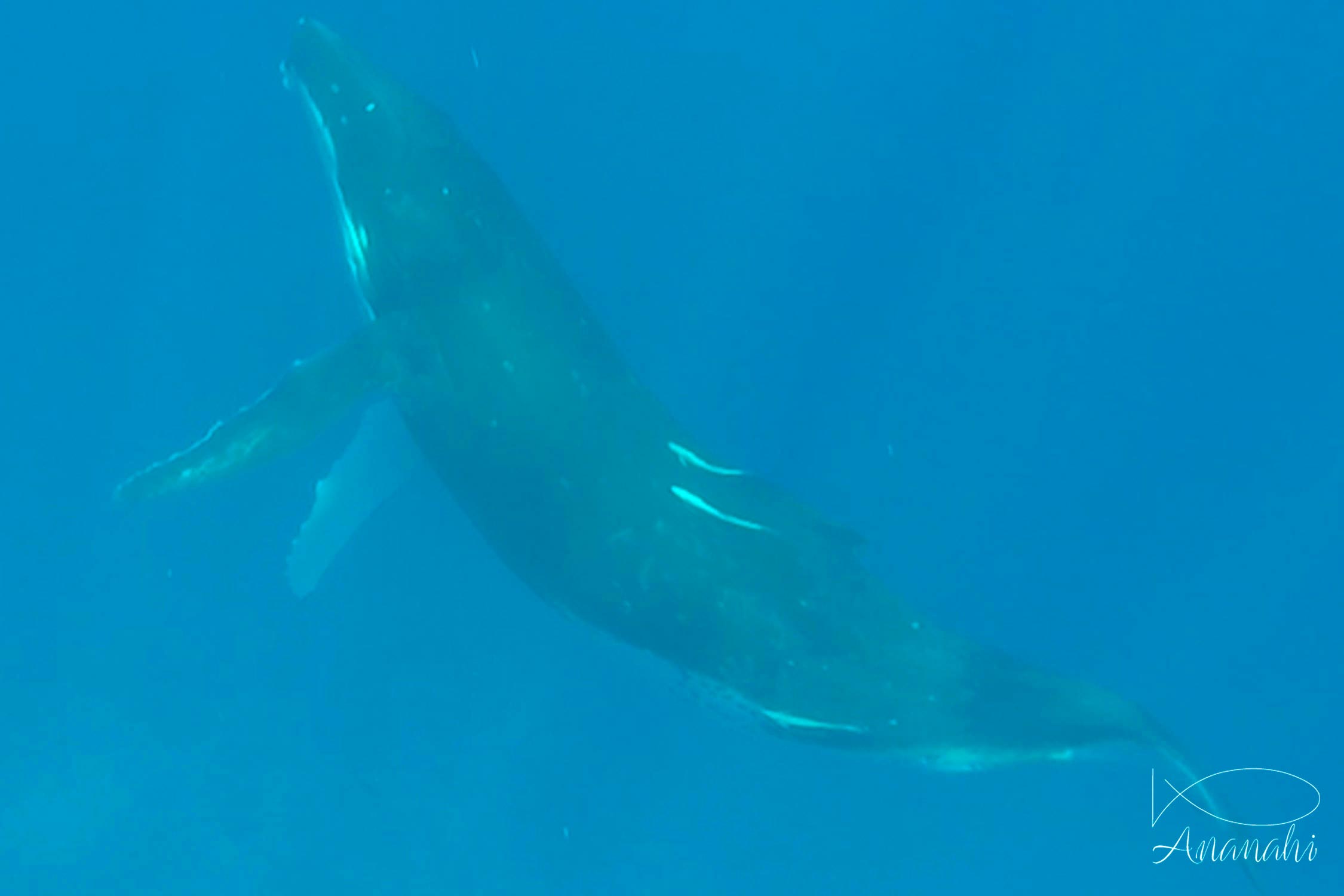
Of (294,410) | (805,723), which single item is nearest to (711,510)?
(805,723)

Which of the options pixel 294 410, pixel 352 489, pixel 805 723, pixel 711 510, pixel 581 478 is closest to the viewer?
pixel 805 723

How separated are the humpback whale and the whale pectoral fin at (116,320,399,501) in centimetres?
1

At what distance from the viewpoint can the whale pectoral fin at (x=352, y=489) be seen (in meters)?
9.88

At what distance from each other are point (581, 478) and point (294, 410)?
7.52 ft

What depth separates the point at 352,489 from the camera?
10141 mm

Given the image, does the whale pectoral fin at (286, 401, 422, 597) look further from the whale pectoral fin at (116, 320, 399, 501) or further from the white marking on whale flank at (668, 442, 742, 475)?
the white marking on whale flank at (668, 442, 742, 475)

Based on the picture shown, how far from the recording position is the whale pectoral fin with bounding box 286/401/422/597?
32.4ft

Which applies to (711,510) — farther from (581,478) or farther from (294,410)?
(294,410)

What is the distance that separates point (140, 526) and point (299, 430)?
421 cm

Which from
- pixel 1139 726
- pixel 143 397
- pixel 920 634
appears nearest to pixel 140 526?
pixel 143 397

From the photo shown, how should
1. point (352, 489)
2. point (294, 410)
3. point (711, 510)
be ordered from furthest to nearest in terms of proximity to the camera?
1. point (352, 489)
2. point (294, 410)
3. point (711, 510)

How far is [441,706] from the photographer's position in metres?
11.4

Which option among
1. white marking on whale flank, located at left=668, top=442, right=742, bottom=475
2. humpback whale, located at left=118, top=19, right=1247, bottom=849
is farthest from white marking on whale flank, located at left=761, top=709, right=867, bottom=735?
white marking on whale flank, located at left=668, top=442, right=742, bottom=475

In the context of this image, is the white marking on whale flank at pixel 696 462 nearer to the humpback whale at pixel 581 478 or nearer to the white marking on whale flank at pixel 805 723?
the humpback whale at pixel 581 478
